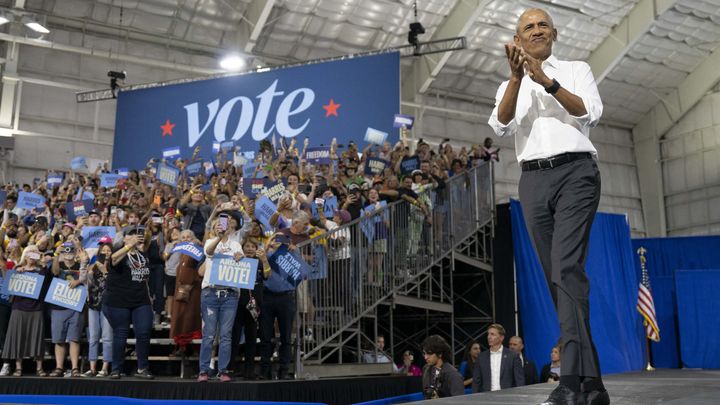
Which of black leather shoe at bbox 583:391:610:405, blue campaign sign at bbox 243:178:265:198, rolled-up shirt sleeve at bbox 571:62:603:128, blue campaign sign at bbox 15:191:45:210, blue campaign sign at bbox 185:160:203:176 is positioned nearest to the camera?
black leather shoe at bbox 583:391:610:405

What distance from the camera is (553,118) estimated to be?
2.98 metres

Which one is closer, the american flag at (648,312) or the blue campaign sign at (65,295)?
the blue campaign sign at (65,295)

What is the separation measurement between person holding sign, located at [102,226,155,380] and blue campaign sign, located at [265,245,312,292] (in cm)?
139

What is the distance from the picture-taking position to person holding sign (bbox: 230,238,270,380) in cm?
791

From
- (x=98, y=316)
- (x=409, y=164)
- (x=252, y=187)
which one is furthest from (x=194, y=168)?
(x=98, y=316)

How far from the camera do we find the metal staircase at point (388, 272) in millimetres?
8844

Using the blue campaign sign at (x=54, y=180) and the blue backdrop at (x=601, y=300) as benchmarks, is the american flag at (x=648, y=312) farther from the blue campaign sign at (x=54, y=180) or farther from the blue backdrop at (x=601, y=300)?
the blue campaign sign at (x=54, y=180)

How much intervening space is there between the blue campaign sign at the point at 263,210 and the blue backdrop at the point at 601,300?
5.72 meters

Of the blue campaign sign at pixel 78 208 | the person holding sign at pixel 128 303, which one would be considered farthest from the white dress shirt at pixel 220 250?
the blue campaign sign at pixel 78 208

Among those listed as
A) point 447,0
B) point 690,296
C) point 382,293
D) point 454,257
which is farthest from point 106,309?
point 447,0

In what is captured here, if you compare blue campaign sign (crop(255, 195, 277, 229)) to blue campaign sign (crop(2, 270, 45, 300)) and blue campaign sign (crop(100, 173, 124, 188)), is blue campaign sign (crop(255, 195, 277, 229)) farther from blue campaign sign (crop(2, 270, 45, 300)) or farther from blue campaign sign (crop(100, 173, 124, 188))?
blue campaign sign (crop(100, 173, 124, 188))

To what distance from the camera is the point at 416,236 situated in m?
11.2

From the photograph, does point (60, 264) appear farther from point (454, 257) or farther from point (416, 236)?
point (454, 257)

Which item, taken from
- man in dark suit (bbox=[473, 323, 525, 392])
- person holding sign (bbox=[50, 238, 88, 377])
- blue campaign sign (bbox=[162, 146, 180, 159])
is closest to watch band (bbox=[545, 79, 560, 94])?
man in dark suit (bbox=[473, 323, 525, 392])
